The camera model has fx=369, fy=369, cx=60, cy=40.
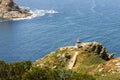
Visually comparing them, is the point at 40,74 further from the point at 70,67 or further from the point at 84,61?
the point at 84,61

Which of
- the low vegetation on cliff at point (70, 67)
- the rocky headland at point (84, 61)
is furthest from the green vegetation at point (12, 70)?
the rocky headland at point (84, 61)

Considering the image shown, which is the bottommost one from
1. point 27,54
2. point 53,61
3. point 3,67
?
point 27,54

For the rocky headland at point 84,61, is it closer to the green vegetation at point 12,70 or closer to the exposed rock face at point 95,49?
the exposed rock face at point 95,49

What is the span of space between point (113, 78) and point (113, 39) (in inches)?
4204

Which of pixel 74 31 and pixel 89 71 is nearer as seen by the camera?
pixel 89 71

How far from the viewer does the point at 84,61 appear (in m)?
90.1

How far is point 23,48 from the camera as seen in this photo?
563 feet

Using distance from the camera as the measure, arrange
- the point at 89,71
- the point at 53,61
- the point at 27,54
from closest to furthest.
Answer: the point at 89,71, the point at 53,61, the point at 27,54

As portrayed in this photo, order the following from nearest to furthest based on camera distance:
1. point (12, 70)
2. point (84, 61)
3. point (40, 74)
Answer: point (40, 74), point (12, 70), point (84, 61)

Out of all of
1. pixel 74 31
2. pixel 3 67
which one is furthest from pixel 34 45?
pixel 3 67

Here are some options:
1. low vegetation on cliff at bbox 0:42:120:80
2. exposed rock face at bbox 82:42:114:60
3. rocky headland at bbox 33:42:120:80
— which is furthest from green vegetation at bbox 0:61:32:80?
exposed rock face at bbox 82:42:114:60

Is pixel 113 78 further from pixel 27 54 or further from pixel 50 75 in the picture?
pixel 27 54

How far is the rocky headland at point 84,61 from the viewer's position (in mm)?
80625

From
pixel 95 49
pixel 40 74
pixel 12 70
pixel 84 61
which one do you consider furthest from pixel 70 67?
pixel 40 74
